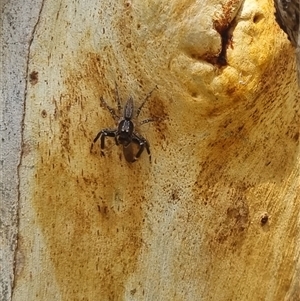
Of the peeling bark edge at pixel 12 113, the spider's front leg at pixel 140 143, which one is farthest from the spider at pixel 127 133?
the peeling bark edge at pixel 12 113

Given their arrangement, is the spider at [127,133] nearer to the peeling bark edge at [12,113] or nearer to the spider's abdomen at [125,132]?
the spider's abdomen at [125,132]

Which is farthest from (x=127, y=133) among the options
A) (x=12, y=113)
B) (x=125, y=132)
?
(x=12, y=113)

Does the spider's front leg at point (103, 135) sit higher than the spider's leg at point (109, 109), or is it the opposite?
the spider's leg at point (109, 109)

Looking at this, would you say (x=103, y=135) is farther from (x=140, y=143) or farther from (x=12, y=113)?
(x=12, y=113)

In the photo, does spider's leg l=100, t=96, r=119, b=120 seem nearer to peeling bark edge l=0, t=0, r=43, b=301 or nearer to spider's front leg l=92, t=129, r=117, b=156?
spider's front leg l=92, t=129, r=117, b=156

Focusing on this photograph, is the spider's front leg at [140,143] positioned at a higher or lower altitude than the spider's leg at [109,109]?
lower

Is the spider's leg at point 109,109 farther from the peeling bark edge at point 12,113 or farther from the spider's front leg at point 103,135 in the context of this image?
the peeling bark edge at point 12,113
